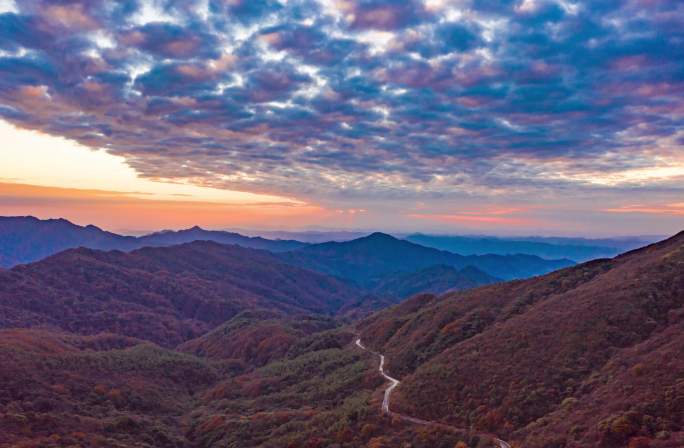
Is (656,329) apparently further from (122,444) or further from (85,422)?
(85,422)

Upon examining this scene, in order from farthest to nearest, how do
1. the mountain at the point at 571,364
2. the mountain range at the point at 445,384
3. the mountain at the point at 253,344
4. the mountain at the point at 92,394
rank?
the mountain at the point at 253,344, the mountain at the point at 92,394, the mountain range at the point at 445,384, the mountain at the point at 571,364

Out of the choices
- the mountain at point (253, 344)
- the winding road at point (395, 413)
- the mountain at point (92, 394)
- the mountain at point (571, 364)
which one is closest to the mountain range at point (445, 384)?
the mountain at point (571, 364)

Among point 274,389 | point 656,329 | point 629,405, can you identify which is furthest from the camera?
point 274,389

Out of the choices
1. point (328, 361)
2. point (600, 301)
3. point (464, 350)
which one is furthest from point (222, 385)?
point (600, 301)

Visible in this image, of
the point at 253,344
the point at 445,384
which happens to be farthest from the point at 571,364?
the point at 253,344

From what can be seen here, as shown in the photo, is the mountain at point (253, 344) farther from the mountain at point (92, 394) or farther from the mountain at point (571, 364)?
the mountain at point (571, 364)

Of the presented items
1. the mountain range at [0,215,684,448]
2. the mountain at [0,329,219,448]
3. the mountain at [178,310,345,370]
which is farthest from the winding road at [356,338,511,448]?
the mountain at [178,310,345,370]

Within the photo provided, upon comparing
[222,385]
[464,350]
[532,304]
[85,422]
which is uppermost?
[532,304]

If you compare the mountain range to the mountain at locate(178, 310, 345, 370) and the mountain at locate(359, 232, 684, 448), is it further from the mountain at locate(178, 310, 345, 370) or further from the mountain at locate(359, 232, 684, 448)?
the mountain at locate(178, 310, 345, 370)

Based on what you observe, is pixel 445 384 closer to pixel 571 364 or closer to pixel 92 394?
pixel 571 364
